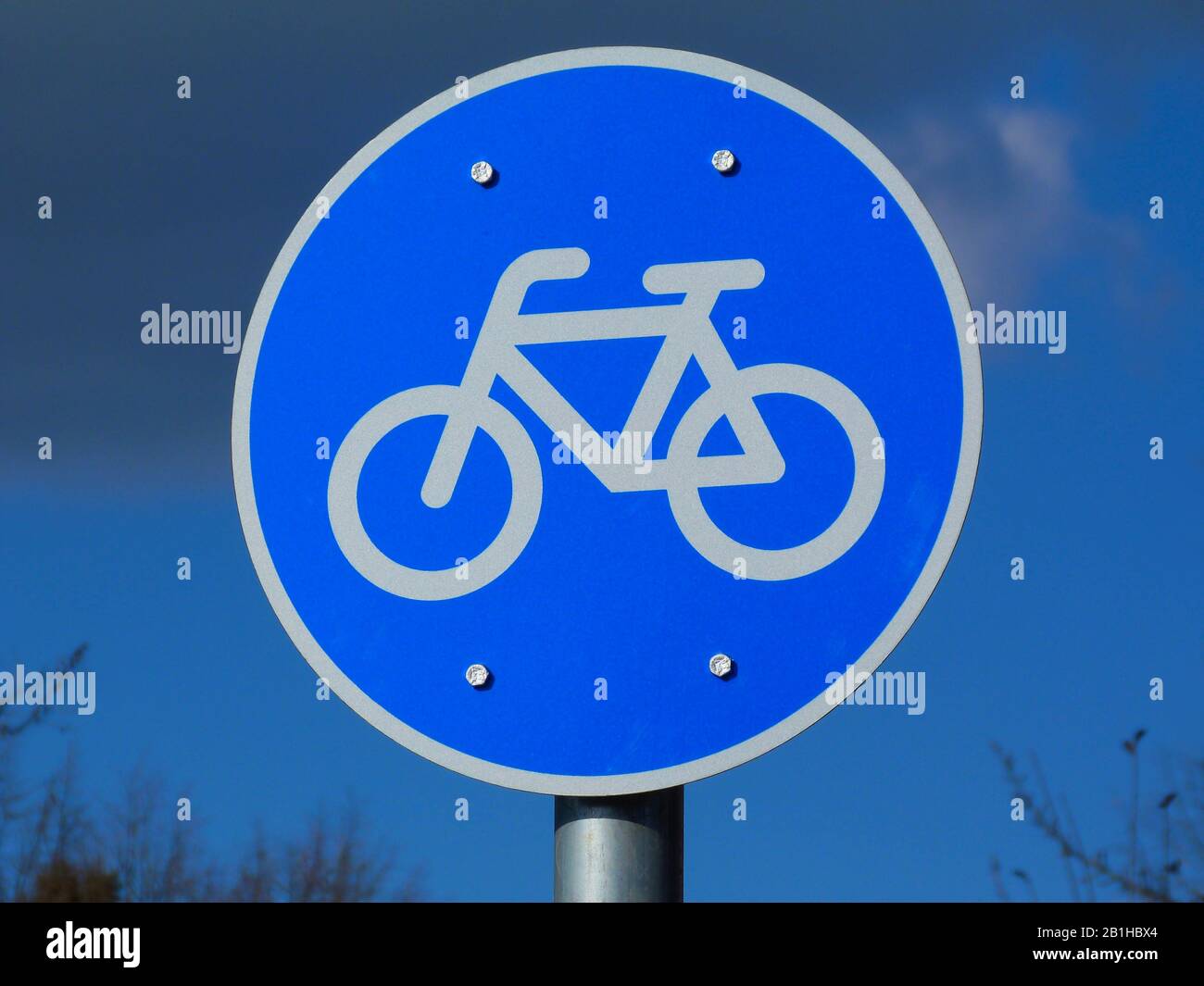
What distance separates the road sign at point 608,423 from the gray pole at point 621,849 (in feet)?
0.17

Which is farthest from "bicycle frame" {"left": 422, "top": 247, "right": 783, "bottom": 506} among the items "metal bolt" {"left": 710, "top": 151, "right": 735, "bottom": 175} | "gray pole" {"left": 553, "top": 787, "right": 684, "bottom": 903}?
"gray pole" {"left": 553, "top": 787, "right": 684, "bottom": 903}

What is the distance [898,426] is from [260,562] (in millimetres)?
813

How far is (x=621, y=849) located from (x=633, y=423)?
0.51 m

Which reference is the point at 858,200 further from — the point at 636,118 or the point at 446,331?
the point at 446,331

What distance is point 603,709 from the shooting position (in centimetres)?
196

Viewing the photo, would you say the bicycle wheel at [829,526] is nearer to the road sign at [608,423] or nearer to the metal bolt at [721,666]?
the road sign at [608,423]

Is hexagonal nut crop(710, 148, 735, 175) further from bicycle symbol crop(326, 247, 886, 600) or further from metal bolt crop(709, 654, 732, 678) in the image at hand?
metal bolt crop(709, 654, 732, 678)

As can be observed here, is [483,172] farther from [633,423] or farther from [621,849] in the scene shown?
[621,849]

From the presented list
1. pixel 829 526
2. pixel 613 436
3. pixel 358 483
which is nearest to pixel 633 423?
pixel 613 436

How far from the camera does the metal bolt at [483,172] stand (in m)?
2.08

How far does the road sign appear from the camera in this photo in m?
1.93

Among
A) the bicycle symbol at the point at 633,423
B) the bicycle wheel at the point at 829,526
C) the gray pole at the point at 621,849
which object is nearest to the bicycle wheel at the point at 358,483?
the bicycle symbol at the point at 633,423
